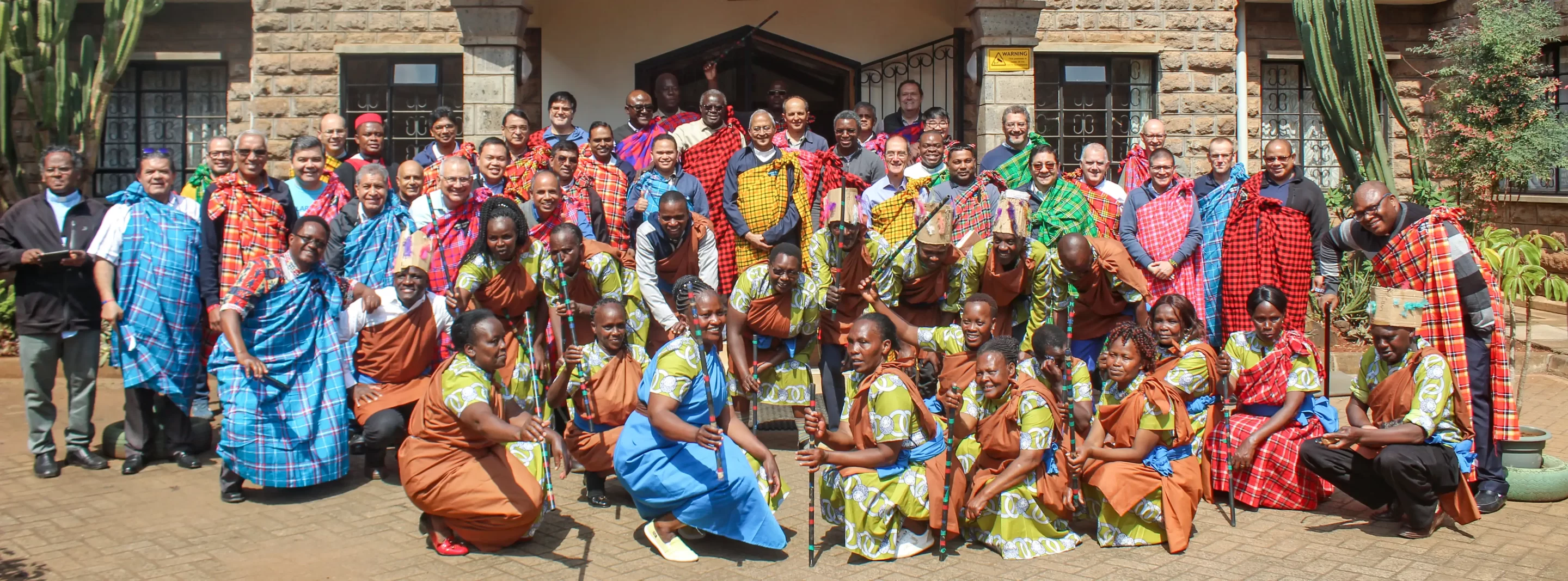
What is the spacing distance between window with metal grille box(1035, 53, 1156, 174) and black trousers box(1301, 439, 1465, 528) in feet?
20.2

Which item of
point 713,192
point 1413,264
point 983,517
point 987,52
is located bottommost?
point 983,517

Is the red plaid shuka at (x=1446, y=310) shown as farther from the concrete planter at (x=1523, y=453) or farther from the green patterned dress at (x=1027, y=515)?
the green patterned dress at (x=1027, y=515)

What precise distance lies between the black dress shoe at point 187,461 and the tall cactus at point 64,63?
479 cm

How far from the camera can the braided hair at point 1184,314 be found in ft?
18.7

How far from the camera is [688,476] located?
5.02 m

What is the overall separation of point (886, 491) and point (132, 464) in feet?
13.7

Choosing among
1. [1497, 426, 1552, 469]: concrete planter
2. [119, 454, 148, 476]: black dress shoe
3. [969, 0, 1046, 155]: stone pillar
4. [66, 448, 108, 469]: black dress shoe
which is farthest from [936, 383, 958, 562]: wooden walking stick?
[969, 0, 1046, 155]: stone pillar

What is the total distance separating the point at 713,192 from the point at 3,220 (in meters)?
4.04

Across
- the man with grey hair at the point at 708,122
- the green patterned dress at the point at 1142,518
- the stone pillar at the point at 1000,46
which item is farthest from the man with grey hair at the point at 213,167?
the stone pillar at the point at 1000,46

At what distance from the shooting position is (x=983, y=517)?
514cm

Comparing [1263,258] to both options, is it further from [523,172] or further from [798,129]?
[523,172]

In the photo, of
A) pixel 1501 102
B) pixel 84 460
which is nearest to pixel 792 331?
pixel 84 460

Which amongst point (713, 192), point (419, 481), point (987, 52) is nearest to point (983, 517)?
point (419, 481)

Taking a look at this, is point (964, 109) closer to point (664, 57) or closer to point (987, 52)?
point (987, 52)
